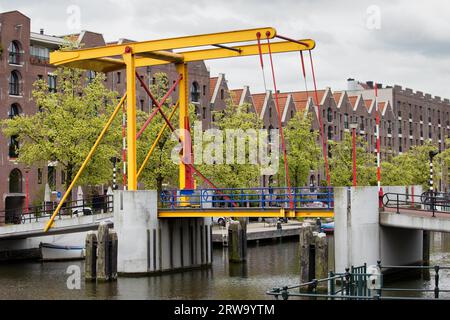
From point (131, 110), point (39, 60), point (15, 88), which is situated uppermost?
point (39, 60)

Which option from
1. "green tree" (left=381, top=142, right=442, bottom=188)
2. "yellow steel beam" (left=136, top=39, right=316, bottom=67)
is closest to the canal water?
"yellow steel beam" (left=136, top=39, right=316, bottom=67)

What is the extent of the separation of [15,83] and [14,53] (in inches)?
71.4

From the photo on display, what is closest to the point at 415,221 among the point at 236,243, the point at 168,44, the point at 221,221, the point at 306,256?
the point at 306,256

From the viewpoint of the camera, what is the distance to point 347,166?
69250 mm

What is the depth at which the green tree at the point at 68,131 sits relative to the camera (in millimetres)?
44875

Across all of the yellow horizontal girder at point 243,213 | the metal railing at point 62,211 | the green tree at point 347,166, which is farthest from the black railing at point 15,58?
the green tree at point 347,166

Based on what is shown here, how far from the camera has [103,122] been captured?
153ft

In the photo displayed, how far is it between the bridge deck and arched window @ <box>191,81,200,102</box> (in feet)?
134

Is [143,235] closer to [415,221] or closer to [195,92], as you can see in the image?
[415,221]

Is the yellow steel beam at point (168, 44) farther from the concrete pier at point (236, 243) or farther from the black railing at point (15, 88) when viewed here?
the black railing at point (15, 88)

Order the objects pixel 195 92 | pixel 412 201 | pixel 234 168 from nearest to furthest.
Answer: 1. pixel 412 201
2. pixel 234 168
3. pixel 195 92

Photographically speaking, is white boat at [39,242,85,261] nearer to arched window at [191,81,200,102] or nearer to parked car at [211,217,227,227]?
parked car at [211,217,227,227]
